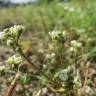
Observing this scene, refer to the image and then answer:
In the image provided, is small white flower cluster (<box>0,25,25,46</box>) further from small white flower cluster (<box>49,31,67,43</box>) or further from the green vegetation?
small white flower cluster (<box>49,31,67,43</box>)

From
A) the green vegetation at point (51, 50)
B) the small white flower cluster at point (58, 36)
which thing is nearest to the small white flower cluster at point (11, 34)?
the green vegetation at point (51, 50)

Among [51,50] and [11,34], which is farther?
[51,50]

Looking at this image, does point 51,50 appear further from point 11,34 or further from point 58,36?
point 11,34

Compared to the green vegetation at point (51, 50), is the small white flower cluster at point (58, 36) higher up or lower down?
higher up

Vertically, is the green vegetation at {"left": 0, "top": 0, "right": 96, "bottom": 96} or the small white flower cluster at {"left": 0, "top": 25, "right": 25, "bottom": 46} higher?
the small white flower cluster at {"left": 0, "top": 25, "right": 25, "bottom": 46}

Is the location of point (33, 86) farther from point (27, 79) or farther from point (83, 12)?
point (83, 12)

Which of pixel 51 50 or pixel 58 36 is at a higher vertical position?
pixel 58 36

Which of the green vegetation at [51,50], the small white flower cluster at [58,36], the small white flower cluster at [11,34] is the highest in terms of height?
the small white flower cluster at [11,34]

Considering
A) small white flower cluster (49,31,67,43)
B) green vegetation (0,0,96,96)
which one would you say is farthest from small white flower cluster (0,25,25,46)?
small white flower cluster (49,31,67,43)

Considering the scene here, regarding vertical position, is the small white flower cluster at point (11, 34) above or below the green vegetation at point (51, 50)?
above

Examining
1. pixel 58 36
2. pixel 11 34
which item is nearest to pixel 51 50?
pixel 58 36

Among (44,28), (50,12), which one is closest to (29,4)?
(50,12)

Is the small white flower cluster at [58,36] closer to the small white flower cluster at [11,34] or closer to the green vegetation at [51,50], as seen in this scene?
the green vegetation at [51,50]
